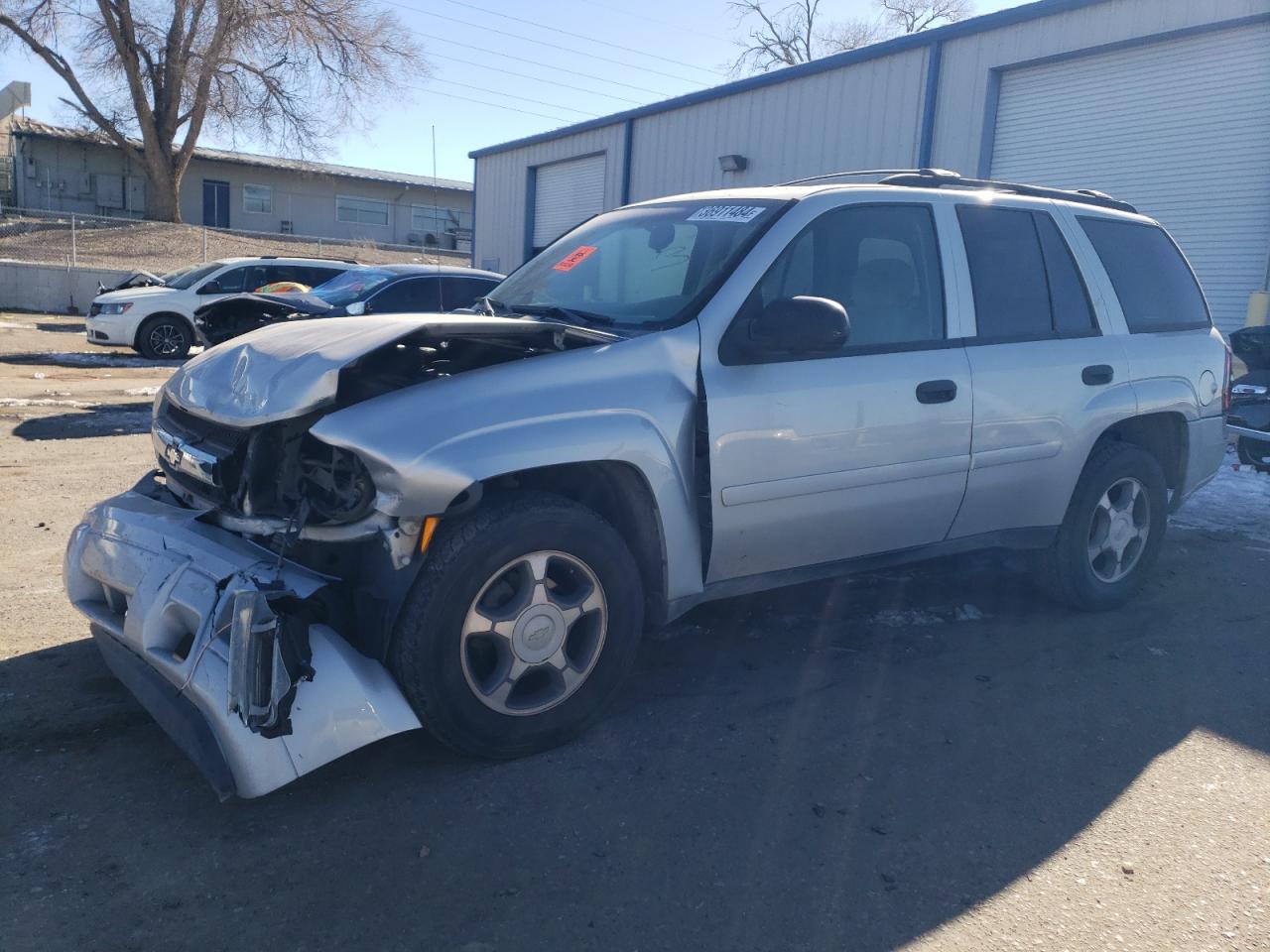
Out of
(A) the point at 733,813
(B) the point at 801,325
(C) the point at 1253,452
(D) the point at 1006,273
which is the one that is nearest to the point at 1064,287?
(D) the point at 1006,273

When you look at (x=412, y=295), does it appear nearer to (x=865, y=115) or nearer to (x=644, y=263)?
(x=644, y=263)

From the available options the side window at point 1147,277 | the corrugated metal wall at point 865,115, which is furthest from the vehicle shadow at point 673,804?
the corrugated metal wall at point 865,115

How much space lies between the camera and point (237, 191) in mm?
42344

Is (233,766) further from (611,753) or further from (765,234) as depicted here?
(765,234)

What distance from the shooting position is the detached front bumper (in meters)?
2.71

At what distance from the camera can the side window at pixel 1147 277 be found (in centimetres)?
500

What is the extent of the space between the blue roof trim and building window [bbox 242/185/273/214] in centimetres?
2618

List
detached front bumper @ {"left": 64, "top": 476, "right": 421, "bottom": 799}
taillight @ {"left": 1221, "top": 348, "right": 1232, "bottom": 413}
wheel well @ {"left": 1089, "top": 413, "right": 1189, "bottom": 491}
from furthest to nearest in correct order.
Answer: taillight @ {"left": 1221, "top": 348, "right": 1232, "bottom": 413} → wheel well @ {"left": 1089, "top": 413, "right": 1189, "bottom": 491} → detached front bumper @ {"left": 64, "top": 476, "right": 421, "bottom": 799}

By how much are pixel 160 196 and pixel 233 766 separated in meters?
37.5

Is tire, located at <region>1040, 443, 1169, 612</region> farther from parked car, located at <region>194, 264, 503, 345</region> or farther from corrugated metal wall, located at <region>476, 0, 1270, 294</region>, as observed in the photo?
corrugated metal wall, located at <region>476, 0, 1270, 294</region>

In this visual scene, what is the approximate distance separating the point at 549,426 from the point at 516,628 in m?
0.64

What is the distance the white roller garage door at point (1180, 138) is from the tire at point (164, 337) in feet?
39.6

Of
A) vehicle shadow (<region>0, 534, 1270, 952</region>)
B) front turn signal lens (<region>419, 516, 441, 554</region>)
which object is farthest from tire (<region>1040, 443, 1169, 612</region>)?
front turn signal lens (<region>419, 516, 441, 554</region>)

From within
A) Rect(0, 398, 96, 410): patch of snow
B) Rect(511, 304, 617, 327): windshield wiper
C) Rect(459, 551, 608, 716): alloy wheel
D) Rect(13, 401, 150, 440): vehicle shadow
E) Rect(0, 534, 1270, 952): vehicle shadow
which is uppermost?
Rect(511, 304, 617, 327): windshield wiper
